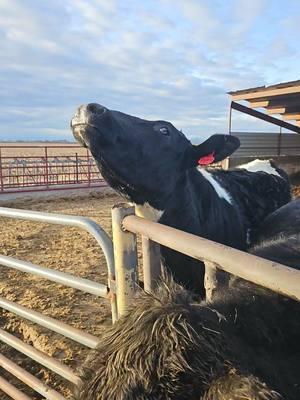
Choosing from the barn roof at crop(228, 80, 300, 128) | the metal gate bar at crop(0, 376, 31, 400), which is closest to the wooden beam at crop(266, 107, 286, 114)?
the barn roof at crop(228, 80, 300, 128)

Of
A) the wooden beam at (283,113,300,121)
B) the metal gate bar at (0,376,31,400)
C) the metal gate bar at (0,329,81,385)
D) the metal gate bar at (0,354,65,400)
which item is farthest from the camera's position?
the wooden beam at (283,113,300,121)

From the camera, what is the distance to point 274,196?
14.9 ft

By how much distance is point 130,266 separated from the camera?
162cm

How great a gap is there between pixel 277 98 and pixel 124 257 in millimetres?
8394

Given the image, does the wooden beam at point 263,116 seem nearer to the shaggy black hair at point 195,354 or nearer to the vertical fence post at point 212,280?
the vertical fence post at point 212,280

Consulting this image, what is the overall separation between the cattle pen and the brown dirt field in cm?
81

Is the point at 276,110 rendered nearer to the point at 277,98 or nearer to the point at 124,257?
the point at 277,98

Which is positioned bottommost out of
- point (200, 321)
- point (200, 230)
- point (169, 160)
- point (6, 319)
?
point (6, 319)

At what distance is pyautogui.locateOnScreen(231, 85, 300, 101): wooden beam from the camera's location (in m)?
7.88

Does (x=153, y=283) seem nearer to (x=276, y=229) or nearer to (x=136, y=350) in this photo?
(x=136, y=350)

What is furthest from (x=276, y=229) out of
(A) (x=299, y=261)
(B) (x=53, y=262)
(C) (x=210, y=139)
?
(B) (x=53, y=262)

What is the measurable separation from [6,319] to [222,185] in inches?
95.8

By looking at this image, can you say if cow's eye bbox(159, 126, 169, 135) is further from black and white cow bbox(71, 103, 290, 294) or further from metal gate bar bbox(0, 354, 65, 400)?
metal gate bar bbox(0, 354, 65, 400)

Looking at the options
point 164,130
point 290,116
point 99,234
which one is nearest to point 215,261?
point 99,234
